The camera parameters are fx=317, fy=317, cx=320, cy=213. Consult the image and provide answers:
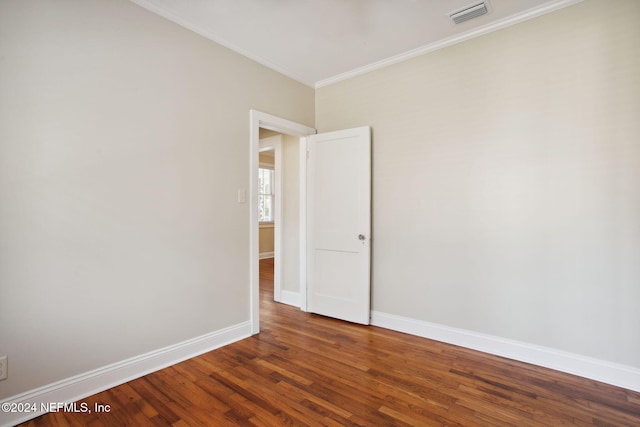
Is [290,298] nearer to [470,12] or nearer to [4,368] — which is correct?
[4,368]

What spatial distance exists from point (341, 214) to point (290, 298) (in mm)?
1449

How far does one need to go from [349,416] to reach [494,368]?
1.33 m

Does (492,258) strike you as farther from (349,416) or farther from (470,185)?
(349,416)

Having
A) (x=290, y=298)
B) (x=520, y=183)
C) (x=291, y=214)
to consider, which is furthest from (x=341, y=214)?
(x=520, y=183)

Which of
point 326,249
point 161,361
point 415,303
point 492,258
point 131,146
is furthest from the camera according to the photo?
point 326,249

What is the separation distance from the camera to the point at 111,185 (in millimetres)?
2213

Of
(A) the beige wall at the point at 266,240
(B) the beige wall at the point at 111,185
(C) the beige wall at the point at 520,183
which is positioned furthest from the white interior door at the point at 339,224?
(A) the beige wall at the point at 266,240

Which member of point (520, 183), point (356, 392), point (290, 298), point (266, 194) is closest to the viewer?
point (356, 392)

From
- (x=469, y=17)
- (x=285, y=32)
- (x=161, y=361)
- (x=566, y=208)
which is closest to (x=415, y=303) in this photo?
(x=566, y=208)

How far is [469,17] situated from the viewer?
8.46ft

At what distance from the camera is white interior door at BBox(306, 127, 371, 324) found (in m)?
3.41

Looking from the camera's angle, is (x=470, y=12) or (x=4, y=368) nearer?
(x=4, y=368)

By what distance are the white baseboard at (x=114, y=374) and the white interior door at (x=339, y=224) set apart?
3.83 ft

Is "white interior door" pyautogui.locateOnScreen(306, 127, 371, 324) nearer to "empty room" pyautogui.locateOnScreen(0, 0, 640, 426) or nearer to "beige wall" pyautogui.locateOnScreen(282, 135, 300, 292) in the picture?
"empty room" pyautogui.locateOnScreen(0, 0, 640, 426)
